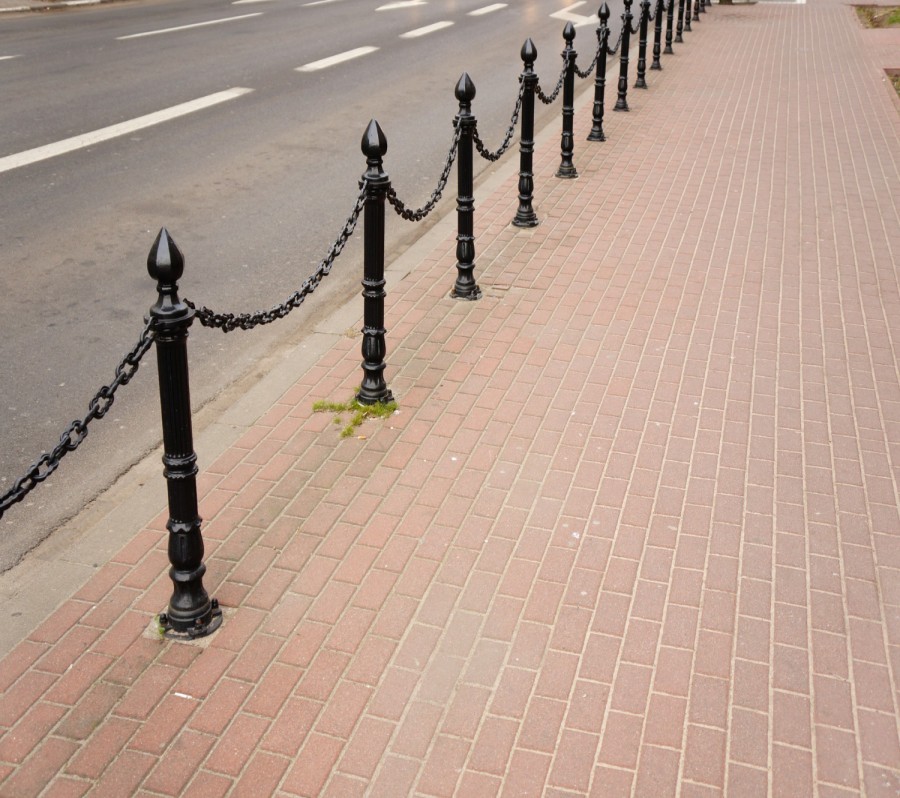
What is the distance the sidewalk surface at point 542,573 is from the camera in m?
3.62

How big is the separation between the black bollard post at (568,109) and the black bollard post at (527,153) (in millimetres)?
1514

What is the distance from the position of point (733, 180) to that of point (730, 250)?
2.44 meters

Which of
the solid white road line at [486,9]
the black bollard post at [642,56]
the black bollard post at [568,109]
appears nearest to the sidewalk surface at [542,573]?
the black bollard post at [568,109]

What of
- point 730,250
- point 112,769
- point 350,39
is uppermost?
point 350,39

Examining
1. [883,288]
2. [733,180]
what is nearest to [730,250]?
[883,288]

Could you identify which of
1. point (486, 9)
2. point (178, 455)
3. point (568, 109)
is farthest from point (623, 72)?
point (486, 9)

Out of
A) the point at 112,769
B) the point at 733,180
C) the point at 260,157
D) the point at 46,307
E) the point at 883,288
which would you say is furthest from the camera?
the point at 260,157

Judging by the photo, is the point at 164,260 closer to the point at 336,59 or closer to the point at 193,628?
the point at 193,628

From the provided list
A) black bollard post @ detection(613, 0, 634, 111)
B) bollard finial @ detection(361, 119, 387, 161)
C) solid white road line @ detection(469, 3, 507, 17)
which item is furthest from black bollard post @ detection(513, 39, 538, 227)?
solid white road line @ detection(469, 3, 507, 17)

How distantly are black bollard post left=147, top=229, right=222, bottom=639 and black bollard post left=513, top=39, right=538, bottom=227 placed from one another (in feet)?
17.8

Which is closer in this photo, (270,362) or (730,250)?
(270,362)

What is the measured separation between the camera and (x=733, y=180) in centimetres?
1078

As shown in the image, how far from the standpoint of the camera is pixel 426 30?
22406 mm

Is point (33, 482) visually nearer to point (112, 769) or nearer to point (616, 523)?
point (112, 769)
